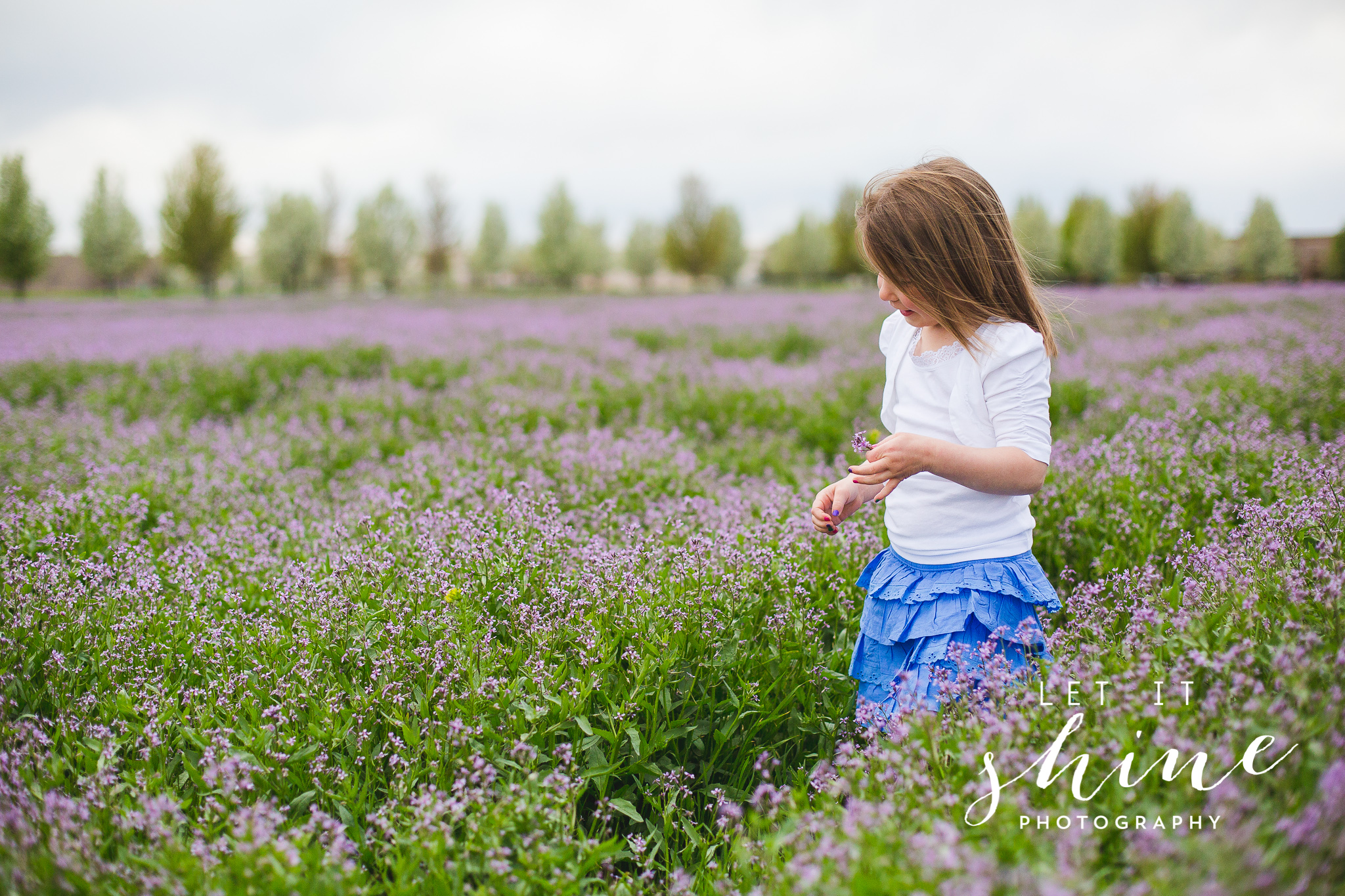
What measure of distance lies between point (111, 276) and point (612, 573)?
60.7m

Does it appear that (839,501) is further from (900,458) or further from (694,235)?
(694,235)

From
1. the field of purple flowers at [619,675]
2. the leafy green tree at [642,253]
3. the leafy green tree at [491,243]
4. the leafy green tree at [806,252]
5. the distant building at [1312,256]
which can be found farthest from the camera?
the leafy green tree at [642,253]

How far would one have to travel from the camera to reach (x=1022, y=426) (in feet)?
8.53

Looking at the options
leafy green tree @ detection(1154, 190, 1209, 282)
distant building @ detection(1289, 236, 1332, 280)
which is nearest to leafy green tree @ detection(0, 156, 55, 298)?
leafy green tree @ detection(1154, 190, 1209, 282)

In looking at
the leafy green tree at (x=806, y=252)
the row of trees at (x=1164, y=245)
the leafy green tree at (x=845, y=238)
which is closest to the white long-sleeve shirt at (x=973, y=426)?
the row of trees at (x=1164, y=245)

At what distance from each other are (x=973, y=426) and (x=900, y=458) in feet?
1.50

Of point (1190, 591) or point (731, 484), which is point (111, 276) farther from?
point (1190, 591)

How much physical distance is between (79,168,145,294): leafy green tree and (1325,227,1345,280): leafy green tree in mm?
76549

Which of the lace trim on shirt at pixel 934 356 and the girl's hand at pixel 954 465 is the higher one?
the lace trim on shirt at pixel 934 356

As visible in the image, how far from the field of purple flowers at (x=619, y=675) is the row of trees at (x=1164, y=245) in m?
48.4

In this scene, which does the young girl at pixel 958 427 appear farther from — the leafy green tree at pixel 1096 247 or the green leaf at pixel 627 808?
the leafy green tree at pixel 1096 247

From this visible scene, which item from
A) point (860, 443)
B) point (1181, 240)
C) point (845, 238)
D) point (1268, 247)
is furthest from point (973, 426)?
point (1268, 247)

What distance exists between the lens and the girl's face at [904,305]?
2855mm

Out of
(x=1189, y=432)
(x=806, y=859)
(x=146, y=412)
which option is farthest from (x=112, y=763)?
(x=146, y=412)
